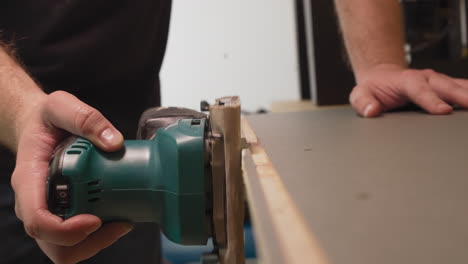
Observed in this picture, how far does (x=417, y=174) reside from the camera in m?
0.33

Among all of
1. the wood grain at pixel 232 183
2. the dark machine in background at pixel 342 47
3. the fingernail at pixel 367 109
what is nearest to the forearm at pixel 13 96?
the wood grain at pixel 232 183

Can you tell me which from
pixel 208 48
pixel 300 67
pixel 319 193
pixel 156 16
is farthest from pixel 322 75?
pixel 319 193

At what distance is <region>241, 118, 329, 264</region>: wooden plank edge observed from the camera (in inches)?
8.0

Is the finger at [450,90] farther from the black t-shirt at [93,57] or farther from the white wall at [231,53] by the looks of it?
the white wall at [231,53]

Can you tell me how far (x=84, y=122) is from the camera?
42 cm

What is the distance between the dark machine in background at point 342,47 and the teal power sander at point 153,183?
1.07m

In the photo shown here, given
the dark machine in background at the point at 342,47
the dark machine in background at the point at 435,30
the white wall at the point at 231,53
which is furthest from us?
the white wall at the point at 231,53

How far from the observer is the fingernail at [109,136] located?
40cm

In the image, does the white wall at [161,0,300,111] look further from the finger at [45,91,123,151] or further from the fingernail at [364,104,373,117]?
the finger at [45,91,123,151]

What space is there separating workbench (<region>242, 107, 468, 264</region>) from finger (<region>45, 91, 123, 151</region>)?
5.3 inches

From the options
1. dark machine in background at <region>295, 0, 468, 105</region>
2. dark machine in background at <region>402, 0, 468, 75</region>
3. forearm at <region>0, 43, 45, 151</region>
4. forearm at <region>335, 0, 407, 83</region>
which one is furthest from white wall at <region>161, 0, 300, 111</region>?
forearm at <region>0, 43, 45, 151</region>

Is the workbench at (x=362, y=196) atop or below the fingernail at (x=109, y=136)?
below

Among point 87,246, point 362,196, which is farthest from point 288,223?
point 87,246

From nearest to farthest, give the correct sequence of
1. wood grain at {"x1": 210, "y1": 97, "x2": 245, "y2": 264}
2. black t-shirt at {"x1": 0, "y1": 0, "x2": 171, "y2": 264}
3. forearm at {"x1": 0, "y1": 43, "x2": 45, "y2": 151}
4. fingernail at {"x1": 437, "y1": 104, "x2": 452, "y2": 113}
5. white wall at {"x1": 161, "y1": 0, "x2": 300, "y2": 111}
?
wood grain at {"x1": 210, "y1": 97, "x2": 245, "y2": 264} → forearm at {"x1": 0, "y1": 43, "x2": 45, "y2": 151} → fingernail at {"x1": 437, "y1": 104, "x2": 452, "y2": 113} → black t-shirt at {"x1": 0, "y1": 0, "x2": 171, "y2": 264} → white wall at {"x1": 161, "y1": 0, "x2": 300, "y2": 111}
